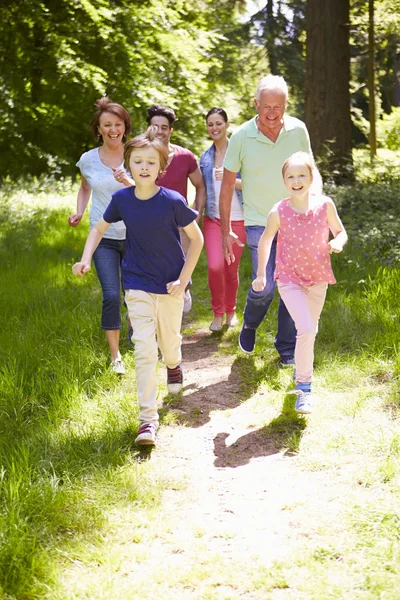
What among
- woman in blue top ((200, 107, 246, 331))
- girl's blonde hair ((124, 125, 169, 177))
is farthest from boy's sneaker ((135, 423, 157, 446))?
woman in blue top ((200, 107, 246, 331))

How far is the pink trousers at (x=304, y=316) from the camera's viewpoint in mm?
4719

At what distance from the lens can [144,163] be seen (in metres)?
4.31

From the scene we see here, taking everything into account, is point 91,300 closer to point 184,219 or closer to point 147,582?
point 184,219

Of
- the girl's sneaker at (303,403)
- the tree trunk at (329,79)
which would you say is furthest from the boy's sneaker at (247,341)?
the tree trunk at (329,79)

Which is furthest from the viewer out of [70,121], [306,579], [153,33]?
[70,121]

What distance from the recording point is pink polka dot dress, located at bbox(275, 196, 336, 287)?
4.73 meters

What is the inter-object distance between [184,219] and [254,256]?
4.63 ft

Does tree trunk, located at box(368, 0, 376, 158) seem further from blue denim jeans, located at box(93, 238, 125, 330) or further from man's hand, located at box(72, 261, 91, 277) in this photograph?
man's hand, located at box(72, 261, 91, 277)

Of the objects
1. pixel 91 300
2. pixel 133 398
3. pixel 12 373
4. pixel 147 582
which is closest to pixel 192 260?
pixel 133 398

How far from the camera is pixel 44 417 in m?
4.66

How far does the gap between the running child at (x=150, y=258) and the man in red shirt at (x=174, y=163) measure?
4.94 ft

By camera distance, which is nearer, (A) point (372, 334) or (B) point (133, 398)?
(B) point (133, 398)

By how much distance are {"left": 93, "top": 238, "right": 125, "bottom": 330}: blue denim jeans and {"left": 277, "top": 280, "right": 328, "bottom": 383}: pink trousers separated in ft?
4.66

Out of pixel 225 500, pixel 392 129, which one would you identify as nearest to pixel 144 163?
pixel 225 500
